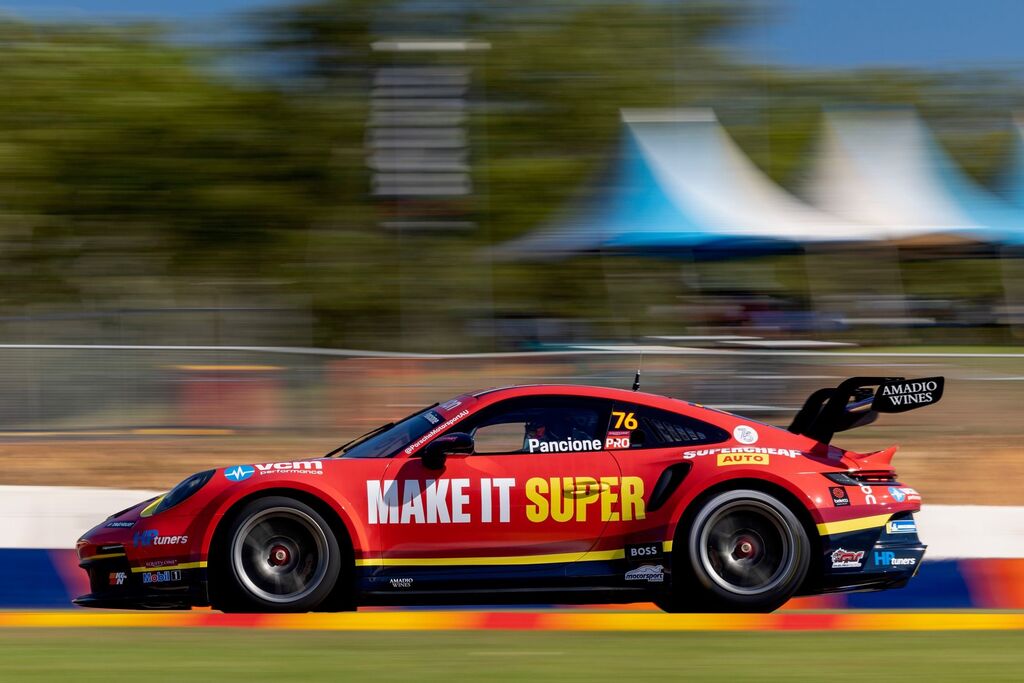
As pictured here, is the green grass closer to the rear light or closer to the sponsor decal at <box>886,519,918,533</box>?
the sponsor decal at <box>886,519,918,533</box>

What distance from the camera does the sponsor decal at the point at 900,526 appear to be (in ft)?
22.3

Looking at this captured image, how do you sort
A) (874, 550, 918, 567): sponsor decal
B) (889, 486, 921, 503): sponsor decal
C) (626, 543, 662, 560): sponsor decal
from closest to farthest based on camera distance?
(626, 543, 662, 560): sponsor decal → (874, 550, 918, 567): sponsor decal → (889, 486, 921, 503): sponsor decal

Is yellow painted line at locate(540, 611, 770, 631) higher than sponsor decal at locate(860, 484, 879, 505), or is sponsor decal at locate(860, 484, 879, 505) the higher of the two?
sponsor decal at locate(860, 484, 879, 505)

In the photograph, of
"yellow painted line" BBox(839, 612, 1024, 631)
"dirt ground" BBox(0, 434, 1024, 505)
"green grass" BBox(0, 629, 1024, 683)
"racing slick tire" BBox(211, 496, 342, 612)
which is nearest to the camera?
"green grass" BBox(0, 629, 1024, 683)

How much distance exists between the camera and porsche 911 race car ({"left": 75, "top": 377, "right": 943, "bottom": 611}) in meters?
6.60

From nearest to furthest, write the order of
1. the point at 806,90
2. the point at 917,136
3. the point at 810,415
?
the point at 810,415, the point at 917,136, the point at 806,90

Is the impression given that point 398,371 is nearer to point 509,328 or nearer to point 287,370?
point 287,370

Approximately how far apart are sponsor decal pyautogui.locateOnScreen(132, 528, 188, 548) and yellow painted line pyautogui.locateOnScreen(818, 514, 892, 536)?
3095 millimetres

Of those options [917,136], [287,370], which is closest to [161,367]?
[287,370]

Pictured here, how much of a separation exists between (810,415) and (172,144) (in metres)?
15.1

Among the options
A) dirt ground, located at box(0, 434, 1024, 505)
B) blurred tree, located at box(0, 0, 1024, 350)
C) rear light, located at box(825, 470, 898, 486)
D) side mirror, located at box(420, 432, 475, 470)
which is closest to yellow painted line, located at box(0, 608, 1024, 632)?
rear light, located at box(825, 470, 898, 486)

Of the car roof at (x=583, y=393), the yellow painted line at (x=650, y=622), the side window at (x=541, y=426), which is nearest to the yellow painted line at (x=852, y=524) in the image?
the yellow painted line at (x=650, y=622)

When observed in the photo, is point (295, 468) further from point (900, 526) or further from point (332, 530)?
point (900, 526)

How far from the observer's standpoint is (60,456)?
1200 cm
